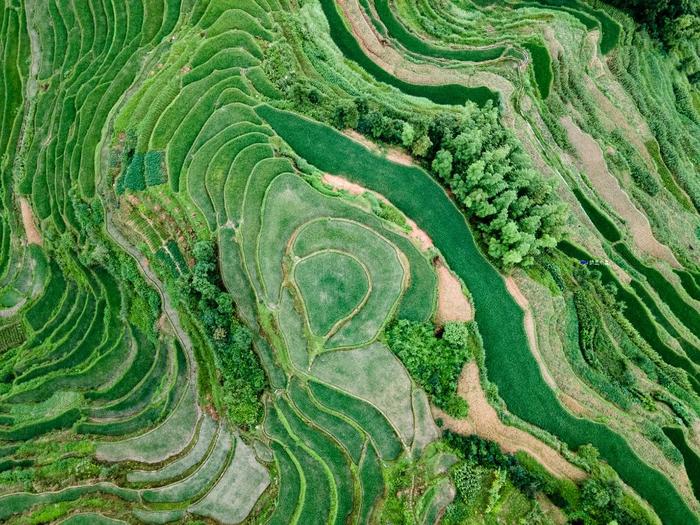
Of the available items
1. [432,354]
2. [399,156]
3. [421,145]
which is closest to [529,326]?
[432,354]

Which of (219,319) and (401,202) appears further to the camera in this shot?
(401,202)

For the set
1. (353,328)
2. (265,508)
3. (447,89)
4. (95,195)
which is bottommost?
(265,508)

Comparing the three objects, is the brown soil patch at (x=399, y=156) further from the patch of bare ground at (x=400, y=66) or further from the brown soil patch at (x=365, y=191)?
the patch of bare ground at (x=400, y=66)

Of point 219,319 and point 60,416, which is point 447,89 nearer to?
point 219,319

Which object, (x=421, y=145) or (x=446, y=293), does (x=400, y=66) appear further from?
(x=446, y=293)

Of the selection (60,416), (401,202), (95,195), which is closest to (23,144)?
(95,195)

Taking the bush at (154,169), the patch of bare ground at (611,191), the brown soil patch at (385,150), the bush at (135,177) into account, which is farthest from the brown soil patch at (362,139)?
the patch of bare ground at (611,191)
